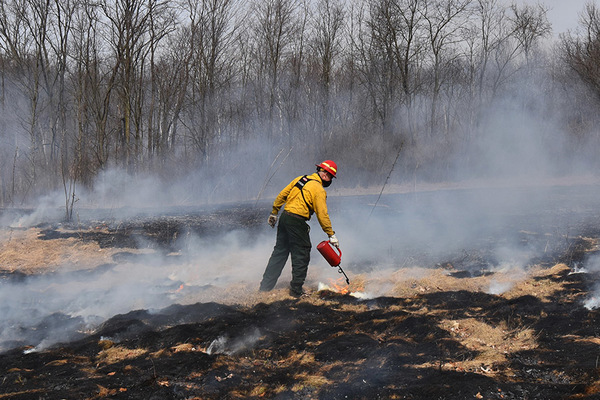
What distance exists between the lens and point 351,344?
4.39 meters

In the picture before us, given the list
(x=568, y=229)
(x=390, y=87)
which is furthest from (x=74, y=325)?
(x=390, y=87)

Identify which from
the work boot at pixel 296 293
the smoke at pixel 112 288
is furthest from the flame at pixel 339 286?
the smoke at pixel 112 288

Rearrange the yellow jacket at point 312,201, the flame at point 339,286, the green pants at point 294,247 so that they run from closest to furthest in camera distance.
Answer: the yellow jacket at point 312,201, the green pants at point 294,247, the flame at point 339,286

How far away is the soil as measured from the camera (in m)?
3.54

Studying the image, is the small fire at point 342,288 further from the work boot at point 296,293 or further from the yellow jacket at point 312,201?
the yellow jacket at point 312,201

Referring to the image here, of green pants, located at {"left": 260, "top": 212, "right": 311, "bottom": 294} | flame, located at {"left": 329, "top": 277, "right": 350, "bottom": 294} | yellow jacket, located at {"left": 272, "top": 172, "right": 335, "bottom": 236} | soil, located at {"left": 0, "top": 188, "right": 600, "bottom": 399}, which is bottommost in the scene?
soil, located at {"left": 0, "top": 188, "right": 600, "bottom": 399}

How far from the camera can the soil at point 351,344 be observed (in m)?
3.54

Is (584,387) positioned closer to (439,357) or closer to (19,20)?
(439,357)

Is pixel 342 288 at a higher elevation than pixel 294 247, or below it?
below

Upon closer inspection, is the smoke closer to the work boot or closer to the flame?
the work boot

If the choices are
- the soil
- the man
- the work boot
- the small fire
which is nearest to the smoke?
the soil

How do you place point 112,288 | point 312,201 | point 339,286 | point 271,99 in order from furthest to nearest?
point 271,99 < point 112,288 < point 339,286 < point 312,201

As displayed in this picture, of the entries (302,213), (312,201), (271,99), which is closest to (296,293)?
(302,213)

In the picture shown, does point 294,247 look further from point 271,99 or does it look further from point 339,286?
point 271,99
